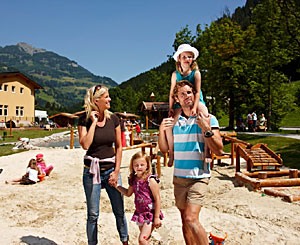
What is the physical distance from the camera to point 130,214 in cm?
545

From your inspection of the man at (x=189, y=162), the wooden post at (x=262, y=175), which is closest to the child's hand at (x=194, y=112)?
the man at (x=189, y=162)

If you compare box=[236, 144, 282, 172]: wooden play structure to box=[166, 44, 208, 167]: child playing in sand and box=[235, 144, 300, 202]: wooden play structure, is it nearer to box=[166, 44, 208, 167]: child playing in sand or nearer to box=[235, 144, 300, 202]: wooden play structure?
box=[235, 144, 300, 202]: wooden play structure

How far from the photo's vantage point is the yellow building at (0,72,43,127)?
43.3 m

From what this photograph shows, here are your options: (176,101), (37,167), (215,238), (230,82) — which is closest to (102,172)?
(176,101)

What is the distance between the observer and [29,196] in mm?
6527

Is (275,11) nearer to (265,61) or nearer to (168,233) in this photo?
(265,61)

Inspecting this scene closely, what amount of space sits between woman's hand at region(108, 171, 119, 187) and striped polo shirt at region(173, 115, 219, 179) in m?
0.96

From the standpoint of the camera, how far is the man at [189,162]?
266 centimetres

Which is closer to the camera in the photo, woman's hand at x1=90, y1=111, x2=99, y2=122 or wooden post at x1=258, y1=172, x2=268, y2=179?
woman's hand at x1=90, y1=111, x2=99, y2=122

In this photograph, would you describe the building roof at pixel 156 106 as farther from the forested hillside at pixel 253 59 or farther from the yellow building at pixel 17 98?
the yellow building at pixel 17 98

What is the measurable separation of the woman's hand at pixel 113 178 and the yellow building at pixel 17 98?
4268 cm

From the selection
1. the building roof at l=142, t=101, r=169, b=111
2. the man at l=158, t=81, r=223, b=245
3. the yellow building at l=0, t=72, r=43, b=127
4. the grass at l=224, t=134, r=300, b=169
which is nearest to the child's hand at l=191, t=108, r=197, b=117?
the man at l=158, t=81, r=223, b=245

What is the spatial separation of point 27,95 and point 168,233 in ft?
161

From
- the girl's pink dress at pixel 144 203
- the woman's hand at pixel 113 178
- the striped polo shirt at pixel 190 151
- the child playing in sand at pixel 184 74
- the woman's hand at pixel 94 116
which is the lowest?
the girl's pink dress at pixel 144 203
